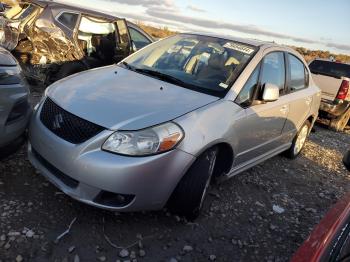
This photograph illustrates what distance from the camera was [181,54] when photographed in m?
4.55

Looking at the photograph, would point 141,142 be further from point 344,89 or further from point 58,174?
point 344,89

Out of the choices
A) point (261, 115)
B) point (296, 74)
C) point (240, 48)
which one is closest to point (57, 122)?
point (261, 115)

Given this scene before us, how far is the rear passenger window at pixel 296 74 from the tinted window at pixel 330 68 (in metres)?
4.60

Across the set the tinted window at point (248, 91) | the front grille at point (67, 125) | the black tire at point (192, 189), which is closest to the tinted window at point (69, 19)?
the front grille at point (67, 125)

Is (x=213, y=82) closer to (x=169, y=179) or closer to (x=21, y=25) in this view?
(x=169, y=179)

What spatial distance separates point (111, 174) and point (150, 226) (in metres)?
0.79

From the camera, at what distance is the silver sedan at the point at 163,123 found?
3070mm

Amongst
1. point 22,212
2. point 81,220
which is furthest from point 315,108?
point 22,212

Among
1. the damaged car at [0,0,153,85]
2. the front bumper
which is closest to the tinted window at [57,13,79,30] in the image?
the damaged car at [0,0,153,85]

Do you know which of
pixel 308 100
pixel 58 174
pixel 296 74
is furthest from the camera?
pixel 308 100

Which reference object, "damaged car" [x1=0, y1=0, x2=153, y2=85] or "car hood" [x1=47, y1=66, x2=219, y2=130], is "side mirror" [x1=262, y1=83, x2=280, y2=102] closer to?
"car hood" [x1=47, y1=66, x2=219, y2=130]

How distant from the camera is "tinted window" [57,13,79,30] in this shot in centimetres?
712

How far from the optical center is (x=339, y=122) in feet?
30.7

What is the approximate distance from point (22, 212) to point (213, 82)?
7.13 feet
